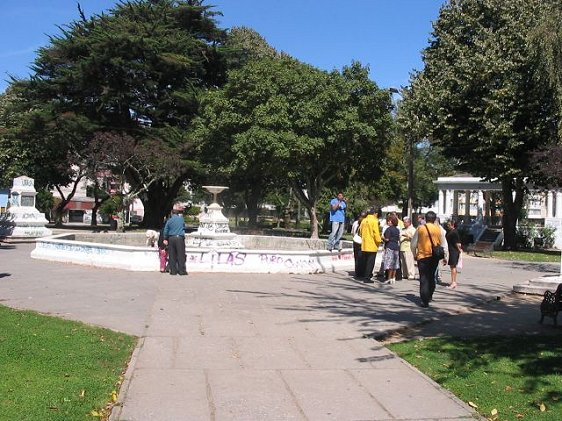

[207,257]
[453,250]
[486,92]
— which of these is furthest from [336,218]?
[486,92]

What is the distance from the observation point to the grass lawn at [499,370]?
17.7 ft

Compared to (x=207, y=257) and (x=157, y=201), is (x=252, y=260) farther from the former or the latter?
(x=157, y=201)

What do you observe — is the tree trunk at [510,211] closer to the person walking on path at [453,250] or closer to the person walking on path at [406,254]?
the person walking on path at [453,250]

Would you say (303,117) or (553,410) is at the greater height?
(303,117)

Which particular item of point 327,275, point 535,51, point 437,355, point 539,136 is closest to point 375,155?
point 539,136

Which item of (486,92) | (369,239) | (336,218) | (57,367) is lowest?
(57,367)

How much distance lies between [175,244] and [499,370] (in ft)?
29.6

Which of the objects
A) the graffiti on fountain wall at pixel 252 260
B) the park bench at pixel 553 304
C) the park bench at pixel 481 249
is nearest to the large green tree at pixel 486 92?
the park bench at pixel 481 249

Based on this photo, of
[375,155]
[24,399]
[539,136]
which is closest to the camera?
[24,399]

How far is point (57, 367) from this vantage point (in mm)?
6008

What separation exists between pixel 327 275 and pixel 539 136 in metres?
17.8

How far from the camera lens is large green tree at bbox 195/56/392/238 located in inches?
1172

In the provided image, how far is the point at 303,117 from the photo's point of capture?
29.8 meters

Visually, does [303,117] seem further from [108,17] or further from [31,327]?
[31,327]
